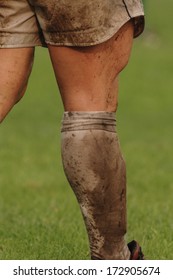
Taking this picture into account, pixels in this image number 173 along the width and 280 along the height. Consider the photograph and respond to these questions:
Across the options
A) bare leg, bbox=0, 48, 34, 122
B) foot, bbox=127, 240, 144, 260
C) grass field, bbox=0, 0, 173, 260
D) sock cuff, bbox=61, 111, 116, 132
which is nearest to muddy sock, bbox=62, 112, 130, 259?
sock cuff, bbox=61, 111, 116, 132

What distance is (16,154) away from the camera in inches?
526

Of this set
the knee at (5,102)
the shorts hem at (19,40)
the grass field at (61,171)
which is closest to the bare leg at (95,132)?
the shorts hem at (19,40)

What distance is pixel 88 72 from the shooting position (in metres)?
3.93

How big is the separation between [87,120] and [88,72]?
0.64 feet

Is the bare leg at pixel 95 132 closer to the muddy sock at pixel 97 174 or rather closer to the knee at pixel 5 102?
the muddy sock at pixel 97 174

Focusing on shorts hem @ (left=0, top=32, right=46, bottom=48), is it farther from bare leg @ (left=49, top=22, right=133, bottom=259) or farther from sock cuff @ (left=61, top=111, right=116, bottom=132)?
sock cuff @ (left=61, top=111, right=116, bottom=132)

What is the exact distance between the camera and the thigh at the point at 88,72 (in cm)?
393

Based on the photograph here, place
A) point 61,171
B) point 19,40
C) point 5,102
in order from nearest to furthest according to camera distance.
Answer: point 19,40 < point 5,102 < point 61,171

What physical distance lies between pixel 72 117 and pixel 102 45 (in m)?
0.32

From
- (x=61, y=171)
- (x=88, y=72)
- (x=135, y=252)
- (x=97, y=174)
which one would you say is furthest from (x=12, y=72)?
(x=61, y=171)

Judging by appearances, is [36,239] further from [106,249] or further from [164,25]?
[164,25]

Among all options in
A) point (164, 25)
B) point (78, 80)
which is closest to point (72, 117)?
point (78, 80)

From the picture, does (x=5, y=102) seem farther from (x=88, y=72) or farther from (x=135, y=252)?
(x=135, y=252)

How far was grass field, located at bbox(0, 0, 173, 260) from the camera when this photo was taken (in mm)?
5621
